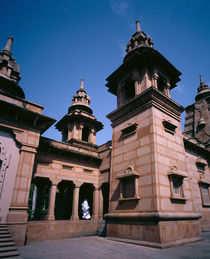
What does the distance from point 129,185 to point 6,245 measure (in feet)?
23.7

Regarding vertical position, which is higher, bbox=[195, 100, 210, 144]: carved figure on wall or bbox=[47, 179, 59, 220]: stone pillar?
bbox=[195, 100, 210, 144]: carved figure on wall

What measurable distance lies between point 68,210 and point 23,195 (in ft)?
30.2

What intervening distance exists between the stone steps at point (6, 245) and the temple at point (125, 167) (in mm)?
333

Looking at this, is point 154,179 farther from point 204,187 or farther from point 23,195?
point 204,187

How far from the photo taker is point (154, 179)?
9.85 meters

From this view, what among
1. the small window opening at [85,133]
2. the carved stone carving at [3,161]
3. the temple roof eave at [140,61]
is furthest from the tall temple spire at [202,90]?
the carved stone carving at [3,161]

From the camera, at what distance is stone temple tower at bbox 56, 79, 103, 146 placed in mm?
24516

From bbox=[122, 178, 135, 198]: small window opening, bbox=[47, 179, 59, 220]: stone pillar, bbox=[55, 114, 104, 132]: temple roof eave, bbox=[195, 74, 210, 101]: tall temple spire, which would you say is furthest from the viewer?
bbox=[195, 74, 210, 101]: tall temple spire

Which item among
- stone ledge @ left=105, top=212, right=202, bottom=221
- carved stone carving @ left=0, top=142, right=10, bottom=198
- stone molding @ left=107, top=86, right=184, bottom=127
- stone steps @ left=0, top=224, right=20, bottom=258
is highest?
stone molding @ left=107, top=86, right=184, bottom=127

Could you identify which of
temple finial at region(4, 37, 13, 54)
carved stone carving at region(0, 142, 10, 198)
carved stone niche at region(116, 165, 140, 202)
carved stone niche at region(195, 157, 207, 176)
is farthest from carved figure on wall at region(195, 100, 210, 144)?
temple finial at region(4, 37, 13, 54)

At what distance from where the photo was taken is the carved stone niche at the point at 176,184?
33.9 feet

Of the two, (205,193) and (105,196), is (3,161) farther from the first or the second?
(205,193)

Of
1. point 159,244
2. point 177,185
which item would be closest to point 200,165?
point 177,185

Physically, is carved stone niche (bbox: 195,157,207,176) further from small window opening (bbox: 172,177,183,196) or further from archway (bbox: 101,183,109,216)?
archway (bbox: 101,183,109,216)
